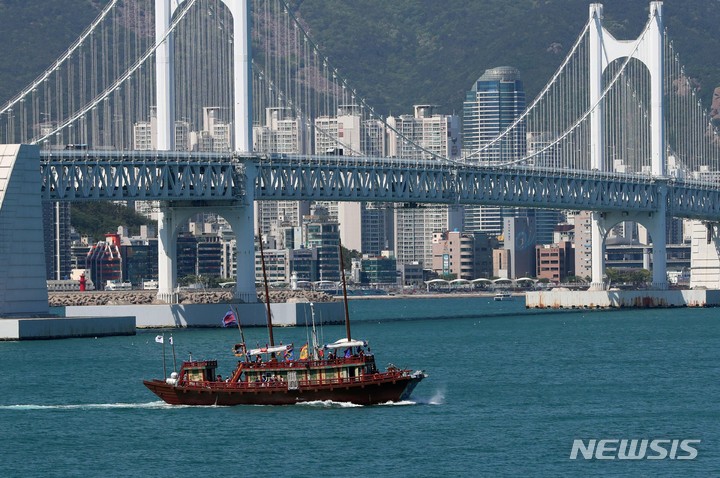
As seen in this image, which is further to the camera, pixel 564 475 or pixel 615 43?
pixel 615 43

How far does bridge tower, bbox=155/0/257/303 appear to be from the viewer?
9331 cm

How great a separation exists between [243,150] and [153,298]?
10.7 meters

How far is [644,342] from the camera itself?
81.9 meters

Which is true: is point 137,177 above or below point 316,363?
above

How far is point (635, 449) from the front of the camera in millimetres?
44906

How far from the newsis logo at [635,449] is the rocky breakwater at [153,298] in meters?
52.4

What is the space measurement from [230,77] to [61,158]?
10.5 metres

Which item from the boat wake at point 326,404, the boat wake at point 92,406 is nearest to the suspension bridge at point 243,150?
the boat wake at point 92,406

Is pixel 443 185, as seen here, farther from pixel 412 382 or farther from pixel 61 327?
pixel 412 382

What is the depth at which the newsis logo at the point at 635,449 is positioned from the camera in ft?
144

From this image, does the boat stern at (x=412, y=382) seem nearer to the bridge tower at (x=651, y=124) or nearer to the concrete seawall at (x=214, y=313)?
the concrete seawall at (x=214, y=313)

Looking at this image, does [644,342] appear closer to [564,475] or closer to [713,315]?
[713,315]

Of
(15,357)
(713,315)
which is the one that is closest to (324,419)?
(15,357)

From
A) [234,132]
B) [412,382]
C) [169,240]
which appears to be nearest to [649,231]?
[234,132]
